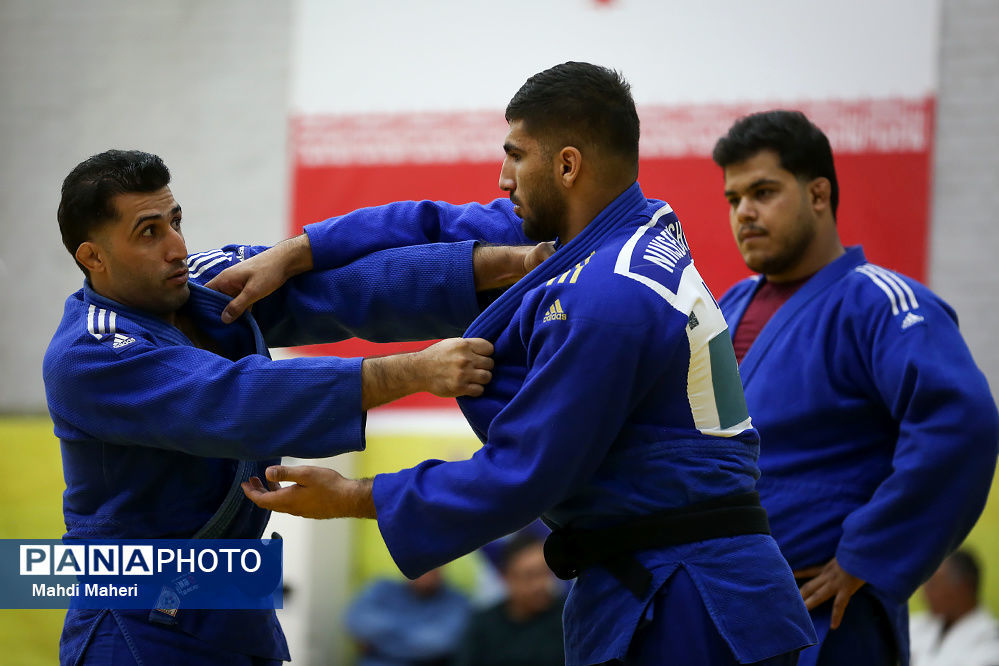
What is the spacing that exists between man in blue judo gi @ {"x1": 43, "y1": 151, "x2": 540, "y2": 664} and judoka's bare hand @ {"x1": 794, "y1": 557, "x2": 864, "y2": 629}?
3.80 ft

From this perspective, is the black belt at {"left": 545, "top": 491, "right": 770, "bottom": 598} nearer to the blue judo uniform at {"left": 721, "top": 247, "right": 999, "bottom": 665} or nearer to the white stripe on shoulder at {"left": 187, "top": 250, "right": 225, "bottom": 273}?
the blue judo uniform at {"left": 721, "top": 247, "right": 999, "bottom": 665}

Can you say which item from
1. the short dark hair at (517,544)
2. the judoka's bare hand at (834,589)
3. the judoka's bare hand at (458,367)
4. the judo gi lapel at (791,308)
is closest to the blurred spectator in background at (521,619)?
the short dark hair at (517,544)

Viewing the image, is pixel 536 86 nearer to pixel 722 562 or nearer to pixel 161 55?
pixel 722 562

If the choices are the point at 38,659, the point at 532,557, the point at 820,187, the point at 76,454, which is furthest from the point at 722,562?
the point at 38,659

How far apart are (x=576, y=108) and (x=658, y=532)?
0.85 m

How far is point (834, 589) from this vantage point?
8.85ft

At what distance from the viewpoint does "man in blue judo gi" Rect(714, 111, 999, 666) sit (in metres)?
2.70

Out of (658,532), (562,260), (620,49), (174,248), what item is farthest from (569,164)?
(620,49)

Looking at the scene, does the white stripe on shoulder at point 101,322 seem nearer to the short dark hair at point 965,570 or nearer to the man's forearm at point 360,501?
the man's forearm at point 360,501

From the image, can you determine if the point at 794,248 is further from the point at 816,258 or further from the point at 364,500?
the point at 364,500

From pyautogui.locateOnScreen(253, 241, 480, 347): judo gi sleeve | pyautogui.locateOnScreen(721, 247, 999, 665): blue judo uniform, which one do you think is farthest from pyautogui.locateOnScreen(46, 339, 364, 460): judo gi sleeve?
pyautogui.locateOnScreen(721, 247, 999, 665): blue judo uniform

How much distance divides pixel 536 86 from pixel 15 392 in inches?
244

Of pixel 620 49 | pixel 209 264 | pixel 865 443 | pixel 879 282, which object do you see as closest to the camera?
pixel 209 264

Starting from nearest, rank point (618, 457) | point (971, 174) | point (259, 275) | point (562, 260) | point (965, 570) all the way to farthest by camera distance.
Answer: point (618, 457), point (562, 260), point (259, 275), point (965, 570), point (971, 174)
